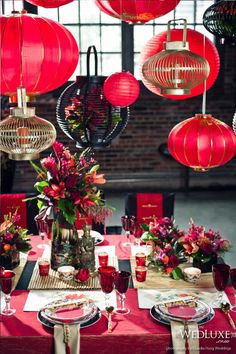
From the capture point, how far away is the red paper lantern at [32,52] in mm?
2023

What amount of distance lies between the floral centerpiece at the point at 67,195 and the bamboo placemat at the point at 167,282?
0.34 metres

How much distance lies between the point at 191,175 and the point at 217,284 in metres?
5.20

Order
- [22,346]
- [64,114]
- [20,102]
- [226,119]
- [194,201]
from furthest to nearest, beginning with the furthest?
[226,119], [194,201], [64,114], [22,346], [20,102]

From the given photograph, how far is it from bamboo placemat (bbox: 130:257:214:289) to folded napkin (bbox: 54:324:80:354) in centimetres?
55

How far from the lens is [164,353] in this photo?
2.46 m

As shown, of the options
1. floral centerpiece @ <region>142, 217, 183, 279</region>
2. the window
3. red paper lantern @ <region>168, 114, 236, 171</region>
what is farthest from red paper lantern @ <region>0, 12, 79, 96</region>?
the window

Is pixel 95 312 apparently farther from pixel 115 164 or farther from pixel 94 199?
pixel 115 164

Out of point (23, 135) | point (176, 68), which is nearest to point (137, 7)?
point (176, 68)

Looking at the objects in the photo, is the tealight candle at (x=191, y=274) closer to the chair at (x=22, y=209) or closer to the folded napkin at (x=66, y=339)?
the folded napkin at (x=66, y=339)

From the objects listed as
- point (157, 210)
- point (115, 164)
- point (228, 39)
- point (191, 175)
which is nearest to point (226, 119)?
point (191, 175)

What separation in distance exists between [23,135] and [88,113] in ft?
2.40

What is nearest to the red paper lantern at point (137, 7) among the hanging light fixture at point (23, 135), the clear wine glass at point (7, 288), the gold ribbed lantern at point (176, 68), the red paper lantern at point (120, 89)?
the gold ribbed lantern at point (176, 68)

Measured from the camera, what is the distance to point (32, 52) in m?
2.05

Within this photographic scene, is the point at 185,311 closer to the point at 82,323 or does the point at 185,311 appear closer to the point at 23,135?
the point at 82,323
